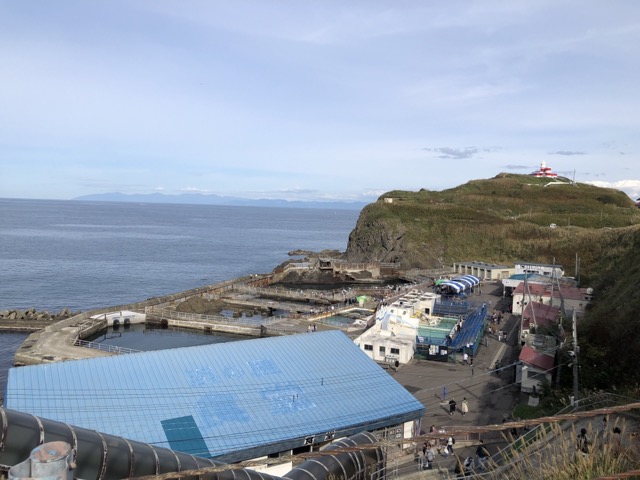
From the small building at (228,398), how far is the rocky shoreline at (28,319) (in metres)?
23.0

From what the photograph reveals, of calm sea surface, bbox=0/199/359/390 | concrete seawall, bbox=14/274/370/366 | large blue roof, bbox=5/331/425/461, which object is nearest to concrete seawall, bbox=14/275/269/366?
concrete seawall, bbox=14/274/370/366

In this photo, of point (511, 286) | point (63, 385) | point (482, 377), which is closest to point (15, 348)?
point (63, 385)

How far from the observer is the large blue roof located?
12813 millimetres

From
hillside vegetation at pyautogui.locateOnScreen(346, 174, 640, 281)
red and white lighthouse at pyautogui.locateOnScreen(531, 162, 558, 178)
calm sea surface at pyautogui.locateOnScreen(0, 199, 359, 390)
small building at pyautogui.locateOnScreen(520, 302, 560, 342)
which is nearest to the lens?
small building at pyautogui.locateOnScreen(520, 302, 560, 342)

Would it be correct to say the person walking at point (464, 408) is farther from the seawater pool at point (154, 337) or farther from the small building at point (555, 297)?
the seawater pool at point (154, 337)

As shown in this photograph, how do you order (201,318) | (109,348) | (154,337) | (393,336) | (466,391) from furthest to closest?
(201,318) → (154,337) → (109,348) → (393,336) → (466,391)

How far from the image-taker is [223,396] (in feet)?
47.3

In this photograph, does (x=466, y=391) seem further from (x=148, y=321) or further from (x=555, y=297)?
(x=148, y=321)

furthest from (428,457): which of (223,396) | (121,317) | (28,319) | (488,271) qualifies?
(488,271)

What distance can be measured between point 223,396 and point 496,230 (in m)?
65.2

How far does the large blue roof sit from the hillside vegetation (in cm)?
4354

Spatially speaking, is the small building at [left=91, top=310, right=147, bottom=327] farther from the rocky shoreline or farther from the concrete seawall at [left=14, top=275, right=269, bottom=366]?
the rocky shoreline

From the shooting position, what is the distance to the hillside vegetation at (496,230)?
2532 inches

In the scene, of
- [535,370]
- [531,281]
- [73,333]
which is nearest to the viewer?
[535,370]
